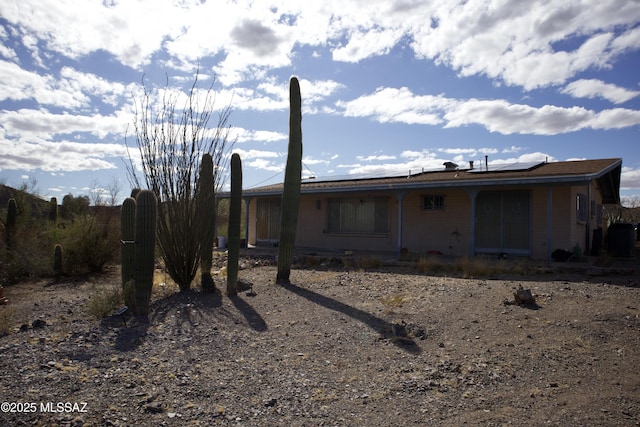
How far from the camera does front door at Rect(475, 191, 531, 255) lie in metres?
14.2

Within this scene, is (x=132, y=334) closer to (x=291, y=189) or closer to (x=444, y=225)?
(x=291, y=189)

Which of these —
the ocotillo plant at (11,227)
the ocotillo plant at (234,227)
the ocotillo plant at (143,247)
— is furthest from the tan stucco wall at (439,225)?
the ocotillo plant at (11,227)

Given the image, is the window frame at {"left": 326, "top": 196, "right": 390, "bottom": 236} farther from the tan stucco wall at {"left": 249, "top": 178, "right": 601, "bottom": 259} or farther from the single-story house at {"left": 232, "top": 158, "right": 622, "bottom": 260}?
the tan stucco wall at {"left": 249, "top": 178, "right": 601, "bottom": 259}

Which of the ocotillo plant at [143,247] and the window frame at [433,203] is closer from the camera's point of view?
the ocotillo plant at [143,247]

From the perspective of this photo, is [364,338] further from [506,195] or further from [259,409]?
[506,195]

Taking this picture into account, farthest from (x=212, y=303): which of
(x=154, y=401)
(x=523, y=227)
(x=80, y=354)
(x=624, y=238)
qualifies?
(x=624, y=238)

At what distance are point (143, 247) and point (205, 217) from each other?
83.0 inches

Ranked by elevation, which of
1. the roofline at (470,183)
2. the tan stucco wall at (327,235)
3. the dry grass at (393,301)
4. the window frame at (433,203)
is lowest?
the dry grass at (393,301)

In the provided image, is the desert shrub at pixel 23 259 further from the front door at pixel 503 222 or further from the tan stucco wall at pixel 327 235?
the front door at pixel 503 222

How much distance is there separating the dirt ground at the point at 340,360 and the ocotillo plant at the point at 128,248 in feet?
1.64

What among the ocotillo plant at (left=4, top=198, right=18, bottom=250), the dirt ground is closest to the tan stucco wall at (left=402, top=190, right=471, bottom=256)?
the dirt ground

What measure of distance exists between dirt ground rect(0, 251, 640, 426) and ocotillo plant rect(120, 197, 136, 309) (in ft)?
1.64

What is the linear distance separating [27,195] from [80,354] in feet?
68.7

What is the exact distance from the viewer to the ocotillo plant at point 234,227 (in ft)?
30.8
